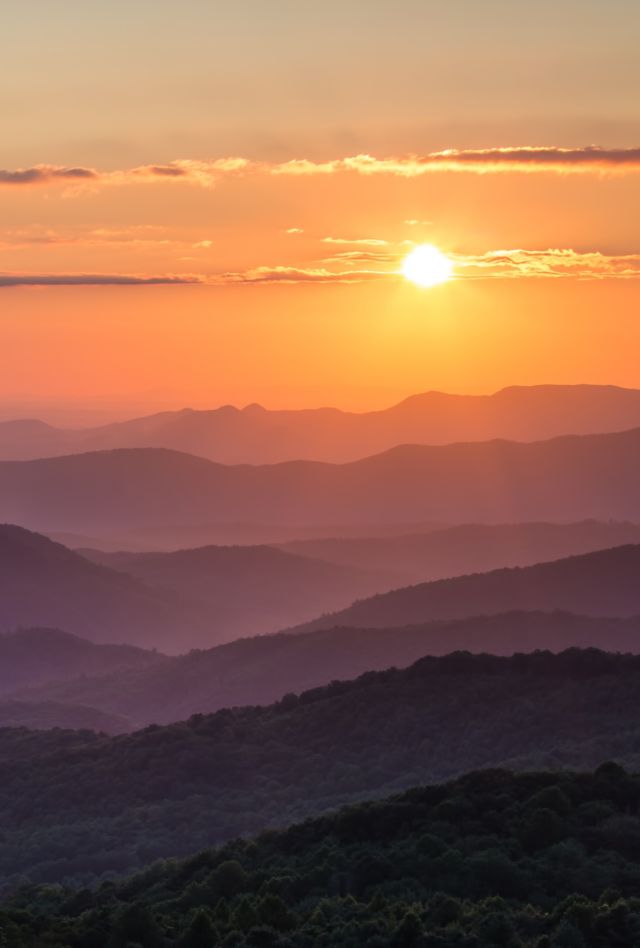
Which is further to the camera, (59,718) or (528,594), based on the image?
(528,594)

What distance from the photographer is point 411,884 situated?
149 feet

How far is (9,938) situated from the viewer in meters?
36.9

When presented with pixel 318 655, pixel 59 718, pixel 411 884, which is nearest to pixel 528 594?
pixel 318 655

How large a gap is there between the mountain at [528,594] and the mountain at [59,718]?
132ft

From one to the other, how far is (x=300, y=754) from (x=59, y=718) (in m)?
62.4

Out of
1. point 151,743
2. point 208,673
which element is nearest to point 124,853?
point 151,743

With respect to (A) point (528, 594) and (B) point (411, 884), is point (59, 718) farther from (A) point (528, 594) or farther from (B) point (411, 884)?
(B) point (411, 884)

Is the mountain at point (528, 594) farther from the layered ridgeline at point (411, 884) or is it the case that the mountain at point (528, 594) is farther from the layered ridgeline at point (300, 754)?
the layered ridgeline at point (411, 884)

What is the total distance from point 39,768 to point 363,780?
25609 mm

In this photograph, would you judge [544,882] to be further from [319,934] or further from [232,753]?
[232,753]

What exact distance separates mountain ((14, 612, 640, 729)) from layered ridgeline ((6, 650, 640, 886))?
160ft

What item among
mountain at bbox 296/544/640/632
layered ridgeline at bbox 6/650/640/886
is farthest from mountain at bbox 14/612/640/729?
layered ridgeline at bbox 6/650/640/886

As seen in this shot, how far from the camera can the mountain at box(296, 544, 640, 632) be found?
185 m

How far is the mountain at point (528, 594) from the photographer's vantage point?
607ft
